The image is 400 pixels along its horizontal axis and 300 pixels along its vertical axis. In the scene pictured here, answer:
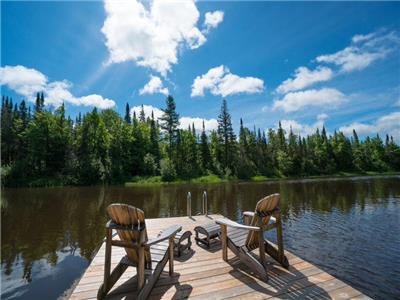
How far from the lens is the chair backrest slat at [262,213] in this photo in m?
3.95

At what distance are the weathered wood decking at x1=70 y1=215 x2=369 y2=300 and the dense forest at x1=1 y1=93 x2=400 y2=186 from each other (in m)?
33.7

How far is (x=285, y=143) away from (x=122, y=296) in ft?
193

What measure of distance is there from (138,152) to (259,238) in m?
40.8

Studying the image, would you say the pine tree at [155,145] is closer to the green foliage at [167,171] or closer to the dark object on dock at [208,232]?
the green foliage at [167,171]

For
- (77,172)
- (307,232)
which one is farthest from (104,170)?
(307,232)

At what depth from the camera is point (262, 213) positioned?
13.1ft

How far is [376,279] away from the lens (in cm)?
561

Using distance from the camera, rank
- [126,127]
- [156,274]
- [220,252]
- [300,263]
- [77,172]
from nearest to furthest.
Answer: [156,274] → [300,263] → [220,252] → [77,172] → [126,127]

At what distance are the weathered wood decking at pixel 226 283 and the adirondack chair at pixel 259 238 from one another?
7.3 inches

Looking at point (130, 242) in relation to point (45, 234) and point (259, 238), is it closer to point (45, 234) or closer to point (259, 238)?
point (259, 238)

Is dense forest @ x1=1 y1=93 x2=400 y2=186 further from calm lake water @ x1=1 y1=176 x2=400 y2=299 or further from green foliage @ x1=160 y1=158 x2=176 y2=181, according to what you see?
calm lake water @ x1=1 y1=176 x2=400 y2=299

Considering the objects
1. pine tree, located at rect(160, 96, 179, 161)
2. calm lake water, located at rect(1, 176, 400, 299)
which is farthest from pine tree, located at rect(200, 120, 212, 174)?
calm lake water, located at rect(1, 176, 400, 299)

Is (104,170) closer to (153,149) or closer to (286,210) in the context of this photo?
(153,149)

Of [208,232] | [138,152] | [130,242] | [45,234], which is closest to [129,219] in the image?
[130,242]
